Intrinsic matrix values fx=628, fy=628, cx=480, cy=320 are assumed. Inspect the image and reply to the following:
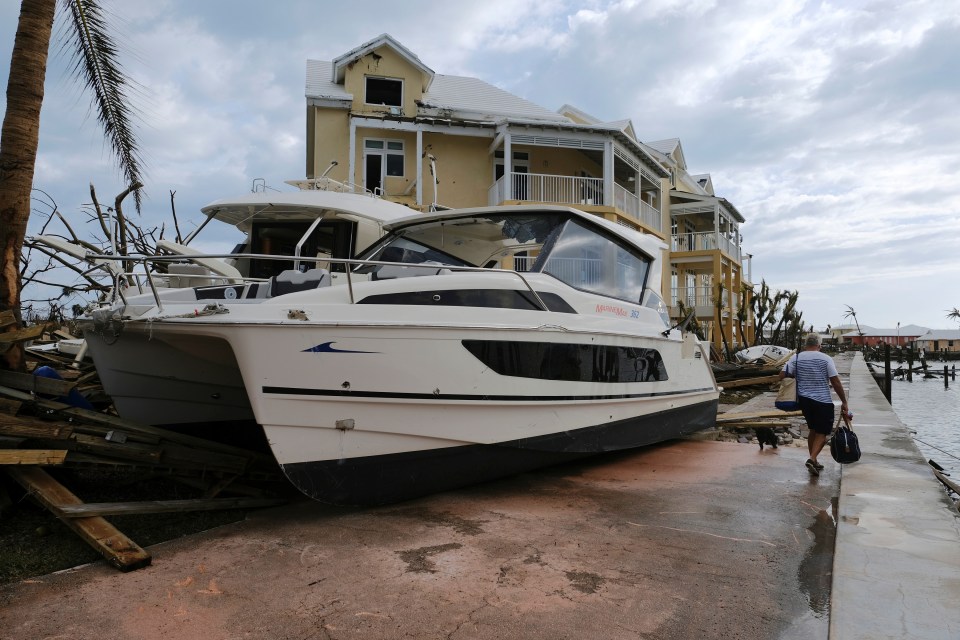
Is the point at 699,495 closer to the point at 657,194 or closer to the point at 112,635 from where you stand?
the point at 112,635

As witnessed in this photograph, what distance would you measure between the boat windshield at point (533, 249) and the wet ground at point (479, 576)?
6.85 feet

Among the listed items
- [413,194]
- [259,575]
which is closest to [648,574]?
[259,575]

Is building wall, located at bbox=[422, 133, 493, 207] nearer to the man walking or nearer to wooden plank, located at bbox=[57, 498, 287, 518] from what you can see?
the man walking

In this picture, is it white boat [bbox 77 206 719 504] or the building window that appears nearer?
white boat [bbox 77 206 719 504]

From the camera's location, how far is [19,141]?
4.55 metres

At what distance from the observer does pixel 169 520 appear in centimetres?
434

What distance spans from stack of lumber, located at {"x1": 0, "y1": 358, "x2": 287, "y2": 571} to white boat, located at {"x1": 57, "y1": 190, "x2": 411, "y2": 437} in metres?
0.67

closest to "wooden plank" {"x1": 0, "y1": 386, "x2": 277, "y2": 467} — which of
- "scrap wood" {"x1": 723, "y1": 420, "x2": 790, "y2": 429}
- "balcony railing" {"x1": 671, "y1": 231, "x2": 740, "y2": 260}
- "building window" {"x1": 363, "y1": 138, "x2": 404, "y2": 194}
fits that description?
"scrap wood" {"x1": 723, "y1": 420, "x2": 790, "y2": 429}

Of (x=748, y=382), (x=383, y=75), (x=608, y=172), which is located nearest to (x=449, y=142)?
(x=383, y=75)

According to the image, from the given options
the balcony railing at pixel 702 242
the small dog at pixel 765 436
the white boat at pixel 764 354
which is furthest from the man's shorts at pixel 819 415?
the balcony railing at pixel 702 242

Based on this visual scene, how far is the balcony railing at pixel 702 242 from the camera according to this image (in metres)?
26.5

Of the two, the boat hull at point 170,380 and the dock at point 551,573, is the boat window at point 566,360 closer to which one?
the dock at point 551,573

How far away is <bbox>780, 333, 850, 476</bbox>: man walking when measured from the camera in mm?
5914

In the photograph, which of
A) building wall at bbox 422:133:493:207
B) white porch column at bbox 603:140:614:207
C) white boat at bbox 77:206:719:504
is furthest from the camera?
building wall at bbox 422:133:493:207
